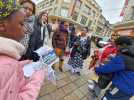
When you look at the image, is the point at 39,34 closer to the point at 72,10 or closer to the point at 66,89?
the point at 66,89

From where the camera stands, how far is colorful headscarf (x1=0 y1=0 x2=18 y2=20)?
1270 millimetres

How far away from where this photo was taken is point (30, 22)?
3.84m

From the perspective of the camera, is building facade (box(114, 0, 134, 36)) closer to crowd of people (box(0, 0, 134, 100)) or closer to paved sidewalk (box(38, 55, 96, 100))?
crowd of people (box(0, 0, 134, 100))

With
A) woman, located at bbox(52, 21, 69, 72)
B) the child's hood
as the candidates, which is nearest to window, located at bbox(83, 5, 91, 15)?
woman, located at bbox(52, 21, 69, 72)

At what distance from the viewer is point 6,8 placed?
128 cm

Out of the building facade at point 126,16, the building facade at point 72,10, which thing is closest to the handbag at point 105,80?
the building facade at point 126,16

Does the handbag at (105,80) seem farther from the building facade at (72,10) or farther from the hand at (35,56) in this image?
the building facade at (72,10)

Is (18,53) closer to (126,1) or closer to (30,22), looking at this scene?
(30,22)

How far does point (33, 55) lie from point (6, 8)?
2.10 m

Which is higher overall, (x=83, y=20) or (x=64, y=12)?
(x=64, y=12)

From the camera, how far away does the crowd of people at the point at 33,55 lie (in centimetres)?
113

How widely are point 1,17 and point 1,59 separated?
304 mm

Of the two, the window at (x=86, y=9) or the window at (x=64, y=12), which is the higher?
the window at (x=86, y=9)

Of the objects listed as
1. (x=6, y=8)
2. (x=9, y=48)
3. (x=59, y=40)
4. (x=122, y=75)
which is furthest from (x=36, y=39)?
(x=9, y=48)
